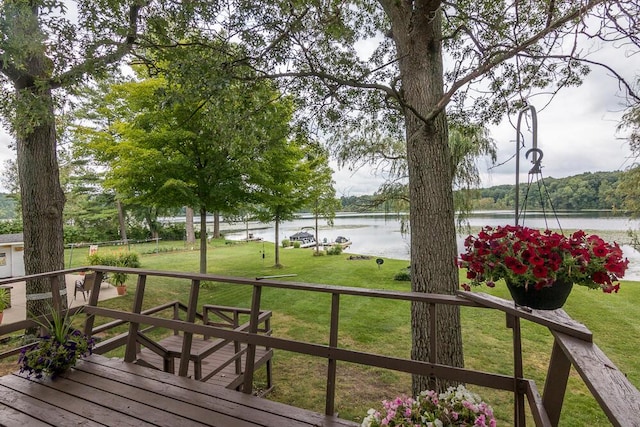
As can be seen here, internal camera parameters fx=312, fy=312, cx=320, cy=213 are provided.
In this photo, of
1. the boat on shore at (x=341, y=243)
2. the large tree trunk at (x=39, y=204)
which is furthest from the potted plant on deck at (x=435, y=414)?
the boat on shore at (x=341, y=243)

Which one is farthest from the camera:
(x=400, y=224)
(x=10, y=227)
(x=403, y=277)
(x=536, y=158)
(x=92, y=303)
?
(x=10, y=227)

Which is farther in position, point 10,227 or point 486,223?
point 10,227

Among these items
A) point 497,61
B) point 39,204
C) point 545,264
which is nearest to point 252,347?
point 545,264

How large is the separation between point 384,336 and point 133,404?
436cm

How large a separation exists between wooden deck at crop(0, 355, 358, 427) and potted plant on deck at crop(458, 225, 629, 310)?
1.29 meters

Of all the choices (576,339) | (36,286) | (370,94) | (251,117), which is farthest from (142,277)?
(370,94)

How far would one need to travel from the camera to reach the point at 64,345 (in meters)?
2.64

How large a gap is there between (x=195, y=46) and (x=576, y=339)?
15.5 ft

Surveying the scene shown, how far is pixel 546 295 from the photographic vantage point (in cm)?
139

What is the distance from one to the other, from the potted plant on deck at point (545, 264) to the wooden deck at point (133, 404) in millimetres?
1290

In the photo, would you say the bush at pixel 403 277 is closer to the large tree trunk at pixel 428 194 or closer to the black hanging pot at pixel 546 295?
the large tree trunk at pixel 428 194

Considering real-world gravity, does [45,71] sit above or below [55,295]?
above

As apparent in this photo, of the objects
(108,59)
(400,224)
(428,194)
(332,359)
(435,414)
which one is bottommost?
(332,359)

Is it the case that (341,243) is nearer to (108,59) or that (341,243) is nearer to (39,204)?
(39,204)
